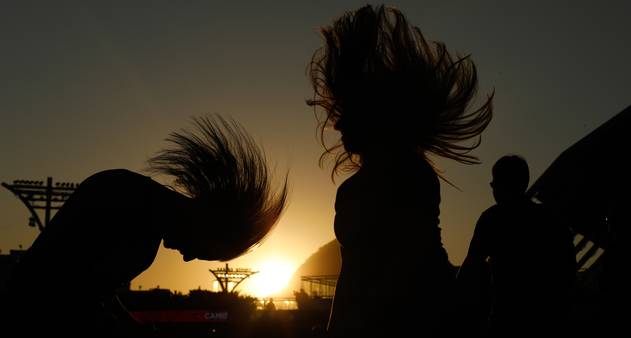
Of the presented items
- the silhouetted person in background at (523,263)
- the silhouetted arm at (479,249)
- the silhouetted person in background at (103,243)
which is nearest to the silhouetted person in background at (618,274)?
the silhouetted person in background at (523,263)

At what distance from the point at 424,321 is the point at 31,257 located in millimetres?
1762

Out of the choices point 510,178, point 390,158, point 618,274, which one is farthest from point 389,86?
point 618,274

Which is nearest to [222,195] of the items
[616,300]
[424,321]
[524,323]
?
[424,321]

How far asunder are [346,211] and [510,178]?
1668 millimetres

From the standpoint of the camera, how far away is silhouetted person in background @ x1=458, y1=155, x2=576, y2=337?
14.5ft

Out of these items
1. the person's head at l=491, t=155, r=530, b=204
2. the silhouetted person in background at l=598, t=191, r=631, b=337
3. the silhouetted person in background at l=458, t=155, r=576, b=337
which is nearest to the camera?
the silhouetted person in background at l=458, t=155, r=576, b=337

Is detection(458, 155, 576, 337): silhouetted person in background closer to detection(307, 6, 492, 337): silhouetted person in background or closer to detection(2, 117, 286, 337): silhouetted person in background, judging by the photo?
detection(307, 6, 492, 337): silhouetted person in background

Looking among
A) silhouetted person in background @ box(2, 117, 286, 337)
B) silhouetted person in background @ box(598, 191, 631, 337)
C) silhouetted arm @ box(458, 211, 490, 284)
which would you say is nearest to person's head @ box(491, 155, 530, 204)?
silhouetted arm @ box(458, 211, 490, 284)

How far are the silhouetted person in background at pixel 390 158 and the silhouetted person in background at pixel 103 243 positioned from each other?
1.92ft

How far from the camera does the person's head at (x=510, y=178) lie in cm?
470

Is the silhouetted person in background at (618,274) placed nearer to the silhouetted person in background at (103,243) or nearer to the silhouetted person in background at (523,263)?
the silhouetted person in background at (523,263)

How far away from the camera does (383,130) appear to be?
12.3 ft

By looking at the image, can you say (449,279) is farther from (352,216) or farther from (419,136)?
(419,136)

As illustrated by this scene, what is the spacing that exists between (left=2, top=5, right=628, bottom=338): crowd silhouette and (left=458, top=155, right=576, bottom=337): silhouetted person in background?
146 millimetres
